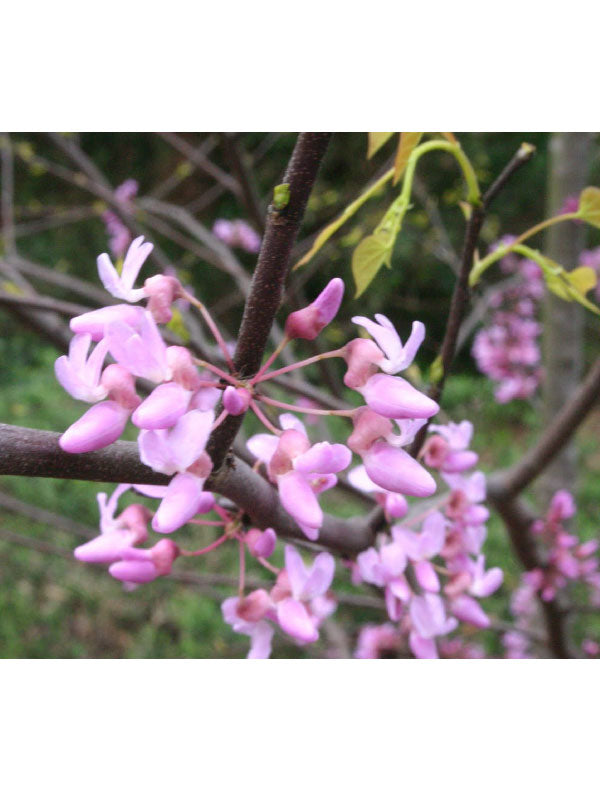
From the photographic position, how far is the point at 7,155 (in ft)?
5.42

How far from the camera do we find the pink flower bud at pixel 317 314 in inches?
14.5

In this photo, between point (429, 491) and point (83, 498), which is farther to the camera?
point (83, 498)

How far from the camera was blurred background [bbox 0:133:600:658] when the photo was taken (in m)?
1.40

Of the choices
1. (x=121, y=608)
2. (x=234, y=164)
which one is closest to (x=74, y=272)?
(x=121, y=608)

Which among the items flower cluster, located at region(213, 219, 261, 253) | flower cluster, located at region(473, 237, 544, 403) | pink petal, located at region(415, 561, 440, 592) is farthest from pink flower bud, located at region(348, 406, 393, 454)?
flower cluster, located at region(473, 237, 544, 403)

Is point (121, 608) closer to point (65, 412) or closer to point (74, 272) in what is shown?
point (65, 412)

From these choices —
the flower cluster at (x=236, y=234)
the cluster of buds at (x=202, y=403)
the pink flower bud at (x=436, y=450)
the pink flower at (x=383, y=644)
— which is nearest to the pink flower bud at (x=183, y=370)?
the cluster of buds at (x=202, y=403)

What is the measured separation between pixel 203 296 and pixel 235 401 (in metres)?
2.88

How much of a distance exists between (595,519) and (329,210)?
1616 mm

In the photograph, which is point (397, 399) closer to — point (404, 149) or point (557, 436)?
point (404, 149)

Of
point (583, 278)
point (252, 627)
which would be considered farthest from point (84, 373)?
point (583, 278)

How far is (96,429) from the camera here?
0.34 meters

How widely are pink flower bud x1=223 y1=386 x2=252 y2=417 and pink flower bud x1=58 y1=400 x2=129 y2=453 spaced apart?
0.05 meters

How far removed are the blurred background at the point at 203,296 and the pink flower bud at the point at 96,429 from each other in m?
0.17
